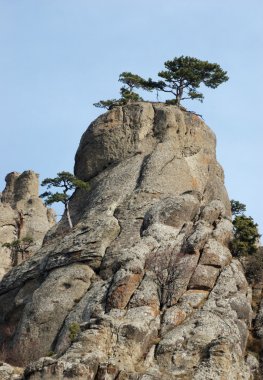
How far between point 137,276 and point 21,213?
173 ft

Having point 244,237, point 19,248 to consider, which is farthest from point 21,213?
point 244,237

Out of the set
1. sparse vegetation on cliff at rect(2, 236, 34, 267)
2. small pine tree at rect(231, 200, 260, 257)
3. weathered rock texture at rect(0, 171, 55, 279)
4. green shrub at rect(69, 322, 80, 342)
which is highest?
weathered rock texture at rect(0, 171, 55, 279)

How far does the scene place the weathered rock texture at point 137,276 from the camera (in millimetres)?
59219

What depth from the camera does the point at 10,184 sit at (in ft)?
411

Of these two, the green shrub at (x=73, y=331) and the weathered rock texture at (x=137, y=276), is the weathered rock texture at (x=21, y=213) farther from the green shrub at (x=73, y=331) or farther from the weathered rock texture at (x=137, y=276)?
the green shrub at (x=73, y=331)

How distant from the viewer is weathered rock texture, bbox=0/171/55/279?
11431cm

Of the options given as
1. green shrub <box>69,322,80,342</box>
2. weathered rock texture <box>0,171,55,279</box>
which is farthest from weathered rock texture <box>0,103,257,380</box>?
weathered rock texture <box>0,171,55,279</box>

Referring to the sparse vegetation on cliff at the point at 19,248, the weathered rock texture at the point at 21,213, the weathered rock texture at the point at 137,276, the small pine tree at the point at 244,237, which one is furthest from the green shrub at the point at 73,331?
the weathered rock texture at the point at 21,213

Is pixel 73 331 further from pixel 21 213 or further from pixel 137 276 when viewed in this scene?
pixel 21 213

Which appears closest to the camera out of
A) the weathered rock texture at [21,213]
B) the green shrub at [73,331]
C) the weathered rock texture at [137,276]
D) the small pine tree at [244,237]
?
the weathered rock texture at [137,276]

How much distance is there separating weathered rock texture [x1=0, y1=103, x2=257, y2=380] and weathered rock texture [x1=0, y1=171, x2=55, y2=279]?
24.0m

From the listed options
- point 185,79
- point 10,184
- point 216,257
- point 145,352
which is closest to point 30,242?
point 10,184

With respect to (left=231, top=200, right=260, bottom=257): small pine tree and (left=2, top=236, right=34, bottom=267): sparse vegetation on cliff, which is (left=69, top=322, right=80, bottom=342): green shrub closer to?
(left=231, top=200, right=260, bottom=257): small pine tree

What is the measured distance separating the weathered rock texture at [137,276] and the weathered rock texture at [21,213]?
945 inches
